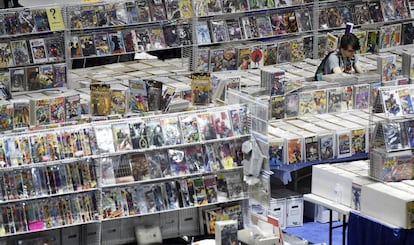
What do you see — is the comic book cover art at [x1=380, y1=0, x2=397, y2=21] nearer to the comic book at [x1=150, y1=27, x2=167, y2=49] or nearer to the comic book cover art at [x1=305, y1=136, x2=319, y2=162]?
the comic book at [x1=150, y1=27, x2=167, y2=49]

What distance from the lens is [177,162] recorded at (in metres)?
9.86

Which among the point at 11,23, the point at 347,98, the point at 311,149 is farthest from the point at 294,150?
the point at 11,23

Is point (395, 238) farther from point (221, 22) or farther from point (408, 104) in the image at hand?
point (221, 22)

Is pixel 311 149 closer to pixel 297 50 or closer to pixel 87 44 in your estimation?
pixel 297 50

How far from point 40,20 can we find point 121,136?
4008 mm

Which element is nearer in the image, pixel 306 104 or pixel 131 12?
→ pixel 306 104

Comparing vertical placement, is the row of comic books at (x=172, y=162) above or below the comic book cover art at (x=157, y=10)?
below

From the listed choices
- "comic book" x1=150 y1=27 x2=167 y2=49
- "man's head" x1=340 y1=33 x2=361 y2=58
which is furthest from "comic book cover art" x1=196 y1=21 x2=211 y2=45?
"man's head" x1=340 y1=33 x2=361 y2=58

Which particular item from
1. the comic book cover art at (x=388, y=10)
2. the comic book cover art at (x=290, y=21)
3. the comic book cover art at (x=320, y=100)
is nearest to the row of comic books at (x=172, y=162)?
the comic book cover art at (x=320, y=100)

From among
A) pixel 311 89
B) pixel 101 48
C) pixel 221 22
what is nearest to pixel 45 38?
pixel 101 48

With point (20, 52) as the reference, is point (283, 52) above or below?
below

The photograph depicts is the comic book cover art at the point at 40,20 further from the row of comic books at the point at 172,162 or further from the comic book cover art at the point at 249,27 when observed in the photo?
the row of comic books at the point at 172,162

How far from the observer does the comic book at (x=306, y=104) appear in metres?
12.1

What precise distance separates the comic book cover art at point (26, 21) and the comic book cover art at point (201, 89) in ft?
11.4
